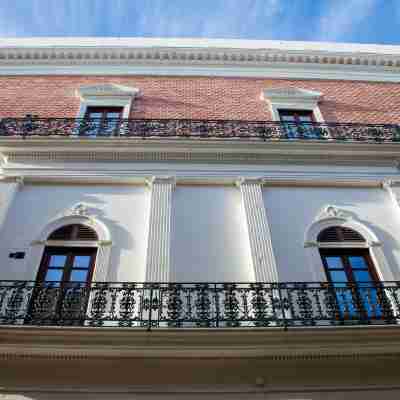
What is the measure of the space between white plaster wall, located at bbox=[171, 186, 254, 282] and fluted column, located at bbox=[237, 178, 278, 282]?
136mm

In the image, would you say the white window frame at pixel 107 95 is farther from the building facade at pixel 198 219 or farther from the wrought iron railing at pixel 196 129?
the wrought iron railing at pixel 196 129

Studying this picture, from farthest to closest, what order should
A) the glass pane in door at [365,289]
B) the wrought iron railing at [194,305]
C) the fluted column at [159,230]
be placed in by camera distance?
the fluted column at [159,230] < the glass pane in door at [365,289] < the wrought iron railing at [194,305]

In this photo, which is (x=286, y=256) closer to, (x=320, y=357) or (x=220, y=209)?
(x=220, y=209)

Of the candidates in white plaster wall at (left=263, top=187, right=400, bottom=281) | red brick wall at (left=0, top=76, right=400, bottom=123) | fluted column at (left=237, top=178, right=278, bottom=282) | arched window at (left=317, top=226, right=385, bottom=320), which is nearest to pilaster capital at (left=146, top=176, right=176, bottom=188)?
fluted column at (left=237, top=178, right=278, bottom=282)

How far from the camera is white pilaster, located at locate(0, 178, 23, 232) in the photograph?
9041 mm

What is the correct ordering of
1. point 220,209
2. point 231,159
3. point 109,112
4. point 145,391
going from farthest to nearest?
1. point 109,112
2. point 231,159
3. point 220,209
4. point 145,391

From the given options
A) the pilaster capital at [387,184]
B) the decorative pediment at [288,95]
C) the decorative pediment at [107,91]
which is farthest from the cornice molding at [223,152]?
the decorative pediment at [107,91]

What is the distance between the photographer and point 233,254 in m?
8.60

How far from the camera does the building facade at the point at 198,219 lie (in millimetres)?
6398

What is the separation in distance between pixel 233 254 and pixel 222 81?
6978mm

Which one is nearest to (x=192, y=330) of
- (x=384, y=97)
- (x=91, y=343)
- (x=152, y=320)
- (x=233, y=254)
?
(x=152, y=320)

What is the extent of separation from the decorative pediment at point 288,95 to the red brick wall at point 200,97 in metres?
0.27

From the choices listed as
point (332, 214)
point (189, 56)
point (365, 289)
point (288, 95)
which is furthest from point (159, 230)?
point (189, 56)

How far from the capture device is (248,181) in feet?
33.0
